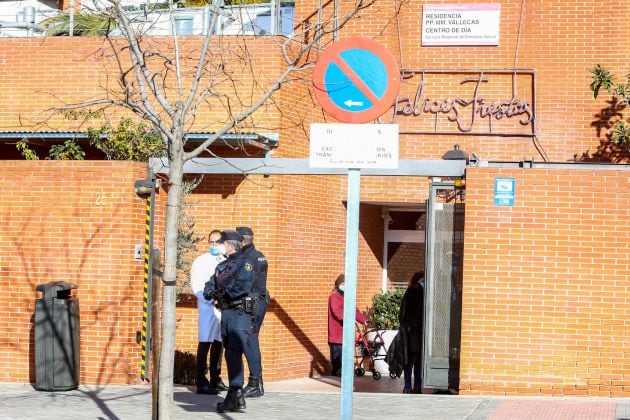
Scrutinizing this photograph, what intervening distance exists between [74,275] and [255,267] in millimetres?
3206

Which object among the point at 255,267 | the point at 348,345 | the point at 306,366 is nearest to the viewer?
the point at 348,345

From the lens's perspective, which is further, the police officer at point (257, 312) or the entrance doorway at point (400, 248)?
the entrance doorway at point (400, 248)

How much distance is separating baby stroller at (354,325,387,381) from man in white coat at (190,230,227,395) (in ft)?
17.6

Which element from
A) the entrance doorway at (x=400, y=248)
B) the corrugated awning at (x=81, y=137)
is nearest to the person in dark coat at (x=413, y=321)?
the corrugated awning at (x=81, y=137)

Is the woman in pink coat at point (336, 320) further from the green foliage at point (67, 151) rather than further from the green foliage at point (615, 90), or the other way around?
the green foliage at point (615, 90)

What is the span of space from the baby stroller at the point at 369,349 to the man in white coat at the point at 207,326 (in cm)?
537

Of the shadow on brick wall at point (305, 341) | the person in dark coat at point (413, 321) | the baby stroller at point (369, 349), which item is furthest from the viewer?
the baby stroller at point (369, 349)

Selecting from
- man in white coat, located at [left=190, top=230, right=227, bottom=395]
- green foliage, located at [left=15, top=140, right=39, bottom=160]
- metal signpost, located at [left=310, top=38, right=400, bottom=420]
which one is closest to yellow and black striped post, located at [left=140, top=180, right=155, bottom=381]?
man in white coat, located at [left=190, top=230, right=227, bottom=395]

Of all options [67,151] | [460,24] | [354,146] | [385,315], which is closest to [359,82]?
[354,146]

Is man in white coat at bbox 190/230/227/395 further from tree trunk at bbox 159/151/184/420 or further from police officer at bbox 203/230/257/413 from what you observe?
tree trunk at bbox 159/151/184/420

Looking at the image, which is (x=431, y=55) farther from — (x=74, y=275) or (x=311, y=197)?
(x=74, y=275)

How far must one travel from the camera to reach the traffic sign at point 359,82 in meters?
7.60

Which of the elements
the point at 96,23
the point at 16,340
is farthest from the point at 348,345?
the point at 96,23

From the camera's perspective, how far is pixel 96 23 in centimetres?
1755
